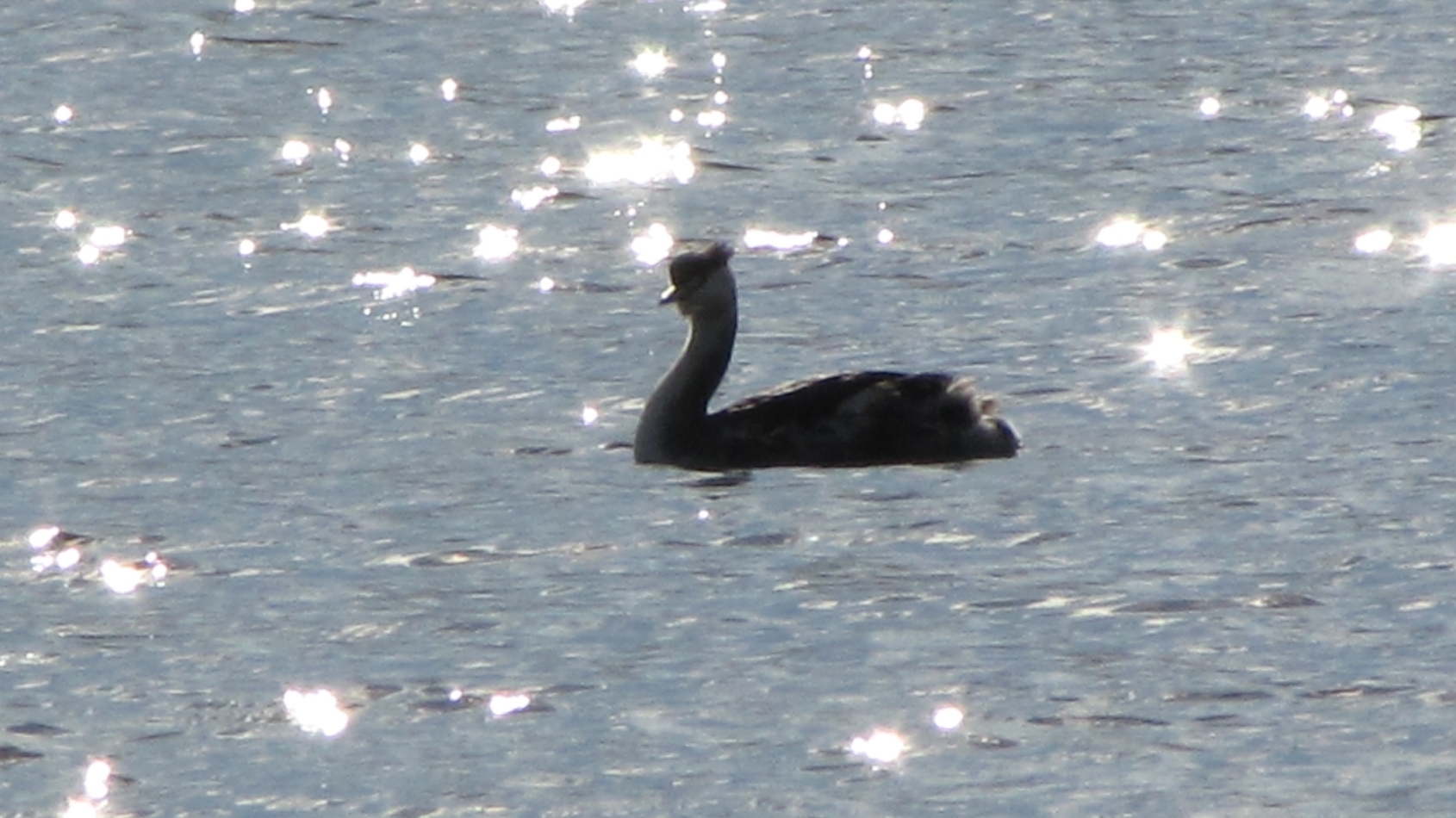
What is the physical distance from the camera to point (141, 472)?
1424cm

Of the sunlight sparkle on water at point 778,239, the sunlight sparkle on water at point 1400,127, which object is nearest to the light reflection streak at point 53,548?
the sunlight sparkle on water at point 778,239

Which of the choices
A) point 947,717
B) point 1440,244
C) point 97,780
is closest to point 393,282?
point 1440,244

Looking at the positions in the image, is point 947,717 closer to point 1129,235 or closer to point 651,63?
point 1129,235

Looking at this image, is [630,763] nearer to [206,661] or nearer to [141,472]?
[206,661]

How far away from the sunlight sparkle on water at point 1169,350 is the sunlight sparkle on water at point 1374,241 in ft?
5.81

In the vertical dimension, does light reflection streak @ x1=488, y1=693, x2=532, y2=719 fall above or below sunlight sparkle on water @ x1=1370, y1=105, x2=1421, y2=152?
below

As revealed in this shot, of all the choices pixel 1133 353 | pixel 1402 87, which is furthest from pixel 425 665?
pixel 1402 87

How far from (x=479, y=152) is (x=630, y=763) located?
1041cm

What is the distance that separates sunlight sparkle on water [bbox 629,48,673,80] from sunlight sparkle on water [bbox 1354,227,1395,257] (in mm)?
6171

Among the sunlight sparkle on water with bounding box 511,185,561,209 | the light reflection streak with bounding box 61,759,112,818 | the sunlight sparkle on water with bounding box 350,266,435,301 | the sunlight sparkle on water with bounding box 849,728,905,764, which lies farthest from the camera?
the sunlight sparkle on water with bounding box 511,185,561,209

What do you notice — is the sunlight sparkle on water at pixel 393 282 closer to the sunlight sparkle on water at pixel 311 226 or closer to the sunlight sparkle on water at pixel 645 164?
the sunlight sparkle on water at pixel 311 226

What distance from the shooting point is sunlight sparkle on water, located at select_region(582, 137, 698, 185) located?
20297 millimetres

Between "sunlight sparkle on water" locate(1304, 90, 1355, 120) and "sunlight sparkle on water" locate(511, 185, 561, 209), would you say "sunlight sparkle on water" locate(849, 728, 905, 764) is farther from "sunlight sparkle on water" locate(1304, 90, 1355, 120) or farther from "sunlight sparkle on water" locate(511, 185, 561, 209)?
"sunlight sparkle on water" locate(1304, 90, 1355, 120)

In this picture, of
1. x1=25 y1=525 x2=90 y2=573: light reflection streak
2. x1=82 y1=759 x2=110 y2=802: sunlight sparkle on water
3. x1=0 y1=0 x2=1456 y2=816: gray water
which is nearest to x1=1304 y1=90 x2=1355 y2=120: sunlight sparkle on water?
x1=0 y1=0 x2=1456 y2=816: gray water
